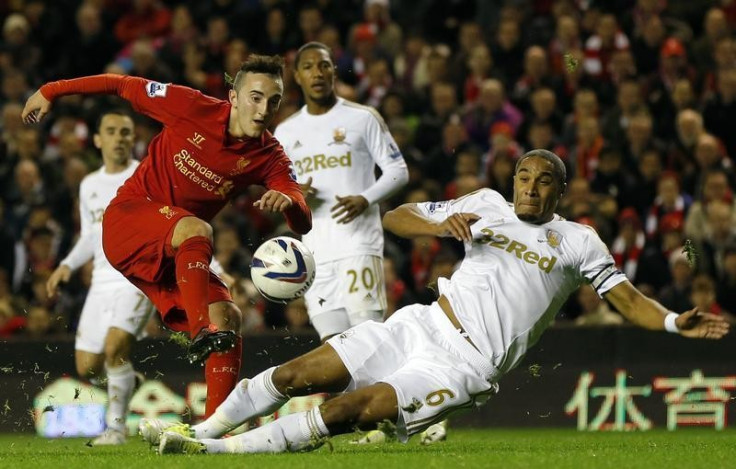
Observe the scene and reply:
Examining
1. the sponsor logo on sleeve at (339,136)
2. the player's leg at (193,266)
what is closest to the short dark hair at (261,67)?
the player's leg at (193,266)

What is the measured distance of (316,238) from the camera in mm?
9977

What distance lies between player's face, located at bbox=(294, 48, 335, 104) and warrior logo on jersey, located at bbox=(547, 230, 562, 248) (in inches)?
116

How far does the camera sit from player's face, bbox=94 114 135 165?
10.6m

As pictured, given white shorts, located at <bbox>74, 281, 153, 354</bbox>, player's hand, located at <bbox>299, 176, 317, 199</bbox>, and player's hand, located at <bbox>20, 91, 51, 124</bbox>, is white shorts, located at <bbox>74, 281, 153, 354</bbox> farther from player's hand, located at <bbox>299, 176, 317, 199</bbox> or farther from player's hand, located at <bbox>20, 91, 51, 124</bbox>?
player's hand, located at <bbox>20, 91, 51, 124</bbox>

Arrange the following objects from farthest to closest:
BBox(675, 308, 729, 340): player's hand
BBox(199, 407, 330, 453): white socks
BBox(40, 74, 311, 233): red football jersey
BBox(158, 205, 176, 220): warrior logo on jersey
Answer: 1. BBox(40, 74, 311, 233): red football jersey
2. BBox(158, 205, 176, 220): warrior logo on jersey
3. BBox(199, 407, 330, 453): white socks
4. BBox(675, 308, 729, 340): player's hand

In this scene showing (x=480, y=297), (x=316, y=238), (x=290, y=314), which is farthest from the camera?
(x=290, y=314)

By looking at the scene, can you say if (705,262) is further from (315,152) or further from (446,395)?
(446,395)

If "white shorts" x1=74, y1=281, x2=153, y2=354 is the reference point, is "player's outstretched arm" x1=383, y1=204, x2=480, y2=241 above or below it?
above

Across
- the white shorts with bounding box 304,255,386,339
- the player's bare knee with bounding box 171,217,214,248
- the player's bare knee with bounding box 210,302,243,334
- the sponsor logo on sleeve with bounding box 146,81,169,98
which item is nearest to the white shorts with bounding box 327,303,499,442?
the player's bare knee with bounding box 210,302,243,334

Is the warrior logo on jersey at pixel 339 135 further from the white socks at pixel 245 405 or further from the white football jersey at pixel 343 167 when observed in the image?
the white socks at pixel 245 405

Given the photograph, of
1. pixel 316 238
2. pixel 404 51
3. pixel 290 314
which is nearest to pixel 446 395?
pixel 316 238

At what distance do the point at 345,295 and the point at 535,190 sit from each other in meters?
2.55

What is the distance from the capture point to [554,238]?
7.60m

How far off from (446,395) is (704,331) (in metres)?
1.35
